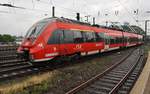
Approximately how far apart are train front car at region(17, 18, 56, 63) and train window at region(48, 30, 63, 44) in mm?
293

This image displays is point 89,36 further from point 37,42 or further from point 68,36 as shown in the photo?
point 37,42

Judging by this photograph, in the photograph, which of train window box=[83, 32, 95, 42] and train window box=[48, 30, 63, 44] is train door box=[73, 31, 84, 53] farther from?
train window box=[48, 30, 63, 44]

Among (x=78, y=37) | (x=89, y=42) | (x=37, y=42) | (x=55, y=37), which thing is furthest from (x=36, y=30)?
(x=89, y=42)

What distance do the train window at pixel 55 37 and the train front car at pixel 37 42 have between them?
293 millimetres

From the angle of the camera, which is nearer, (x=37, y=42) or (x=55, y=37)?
(x=37, y=42)

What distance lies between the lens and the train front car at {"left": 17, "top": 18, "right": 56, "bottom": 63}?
46.8 feet

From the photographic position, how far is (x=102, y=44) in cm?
2523

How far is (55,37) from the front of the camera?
51.1 feet

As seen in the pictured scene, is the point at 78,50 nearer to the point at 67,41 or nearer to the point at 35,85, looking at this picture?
the point at 67,41

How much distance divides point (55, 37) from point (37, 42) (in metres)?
1.51

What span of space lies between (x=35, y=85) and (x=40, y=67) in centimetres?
535

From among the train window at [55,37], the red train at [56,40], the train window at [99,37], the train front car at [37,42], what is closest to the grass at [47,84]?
the train front car at [37,42]

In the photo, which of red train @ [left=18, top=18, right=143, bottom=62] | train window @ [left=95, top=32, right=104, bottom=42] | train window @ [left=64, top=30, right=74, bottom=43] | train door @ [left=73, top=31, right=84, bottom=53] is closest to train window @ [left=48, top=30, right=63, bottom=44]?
red train @ [left=18, top=18, right=143, bottom=62]

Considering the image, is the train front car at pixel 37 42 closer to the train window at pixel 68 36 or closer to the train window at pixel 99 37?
the train window at pixel 68 36
